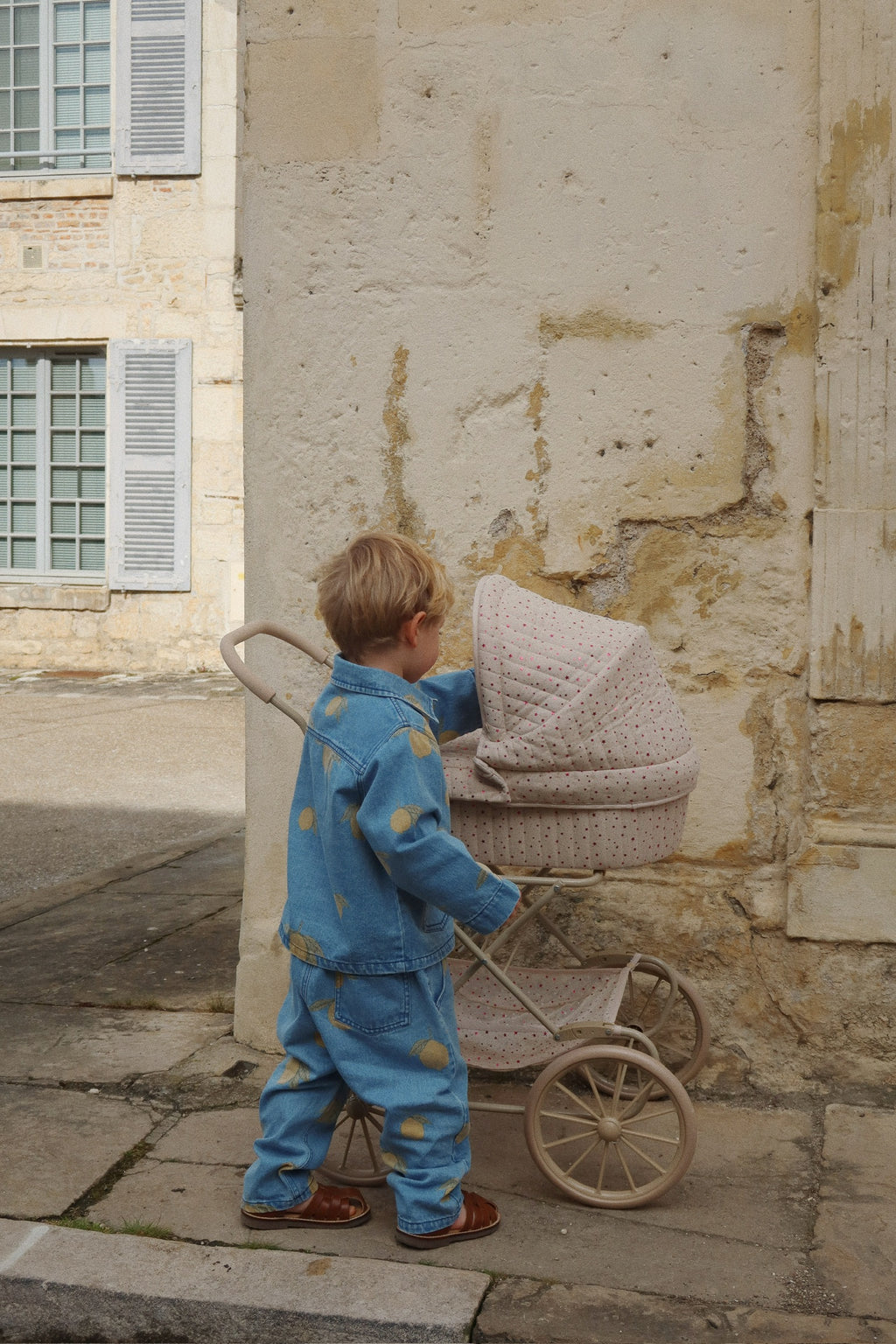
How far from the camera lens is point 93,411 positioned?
1336 cm

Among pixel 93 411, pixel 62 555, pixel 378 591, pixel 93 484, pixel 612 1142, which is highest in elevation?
pixel 93 411

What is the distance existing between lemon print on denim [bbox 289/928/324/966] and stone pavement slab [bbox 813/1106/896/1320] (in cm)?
105

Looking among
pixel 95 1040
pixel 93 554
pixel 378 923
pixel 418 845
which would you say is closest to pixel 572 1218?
pixel 378 923

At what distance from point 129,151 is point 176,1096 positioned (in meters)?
11.5

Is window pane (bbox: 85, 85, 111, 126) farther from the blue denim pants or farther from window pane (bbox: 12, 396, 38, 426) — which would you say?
the blue denim pants

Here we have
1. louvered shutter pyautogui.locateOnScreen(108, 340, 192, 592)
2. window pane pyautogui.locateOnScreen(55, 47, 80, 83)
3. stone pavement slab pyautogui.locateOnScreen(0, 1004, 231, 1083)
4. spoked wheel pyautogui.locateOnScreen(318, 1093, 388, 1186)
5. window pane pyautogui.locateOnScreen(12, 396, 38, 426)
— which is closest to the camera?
spoked wheel pyautogui.locateOnScreen(318, 1093, 388, 1186)

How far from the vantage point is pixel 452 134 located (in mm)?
3201

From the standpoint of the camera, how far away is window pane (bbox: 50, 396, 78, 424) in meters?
13.4

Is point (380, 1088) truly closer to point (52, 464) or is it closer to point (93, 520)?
point (93, 520)

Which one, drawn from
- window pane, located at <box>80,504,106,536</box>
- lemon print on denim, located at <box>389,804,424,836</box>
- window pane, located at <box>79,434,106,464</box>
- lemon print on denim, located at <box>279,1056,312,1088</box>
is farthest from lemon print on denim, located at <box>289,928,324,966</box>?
window pane, located at <box>79,434,106,464</box>

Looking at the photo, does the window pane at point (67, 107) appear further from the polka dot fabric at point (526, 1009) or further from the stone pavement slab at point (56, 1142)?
the polka dot fabric at point (526, 1009)

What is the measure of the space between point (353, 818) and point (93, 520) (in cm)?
1170

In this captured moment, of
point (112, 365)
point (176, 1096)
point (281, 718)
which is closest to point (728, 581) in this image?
point (281, 718)

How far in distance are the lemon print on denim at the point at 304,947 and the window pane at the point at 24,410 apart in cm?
1206
